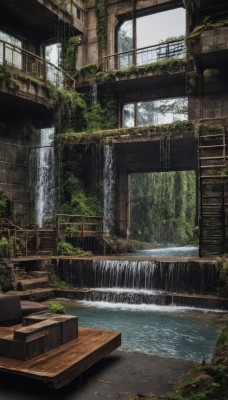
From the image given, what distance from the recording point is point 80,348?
5.71m

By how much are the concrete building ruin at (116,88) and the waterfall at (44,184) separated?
1.56 ft

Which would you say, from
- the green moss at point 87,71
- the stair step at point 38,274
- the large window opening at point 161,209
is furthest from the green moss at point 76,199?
the large window opening at point 161,209

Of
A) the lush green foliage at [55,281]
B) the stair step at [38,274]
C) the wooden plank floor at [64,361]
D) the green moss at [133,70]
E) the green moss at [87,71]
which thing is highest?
the green moss at [87,71]

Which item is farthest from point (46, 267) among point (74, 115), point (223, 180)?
point (74, 115)

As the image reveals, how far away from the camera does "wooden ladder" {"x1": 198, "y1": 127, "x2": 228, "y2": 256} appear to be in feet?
54.9

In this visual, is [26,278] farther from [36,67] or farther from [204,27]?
[204,27]

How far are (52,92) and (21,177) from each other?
514 cm

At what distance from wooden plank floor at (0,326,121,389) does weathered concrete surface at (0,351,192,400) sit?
249mm

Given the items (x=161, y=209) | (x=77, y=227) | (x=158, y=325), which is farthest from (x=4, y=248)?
(x=161, y=209)

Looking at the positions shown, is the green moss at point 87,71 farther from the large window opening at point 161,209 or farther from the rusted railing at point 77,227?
the large window opening at point 161,209

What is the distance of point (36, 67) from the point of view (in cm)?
2217

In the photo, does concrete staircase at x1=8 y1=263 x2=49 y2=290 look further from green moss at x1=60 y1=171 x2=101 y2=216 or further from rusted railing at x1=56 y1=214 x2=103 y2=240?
green moss at x1=60 y1=171 x2=101 y2=216

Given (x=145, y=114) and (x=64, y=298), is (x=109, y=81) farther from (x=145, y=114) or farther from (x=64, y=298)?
(x=145, y=114)

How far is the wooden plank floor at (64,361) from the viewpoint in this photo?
478 centimetres
